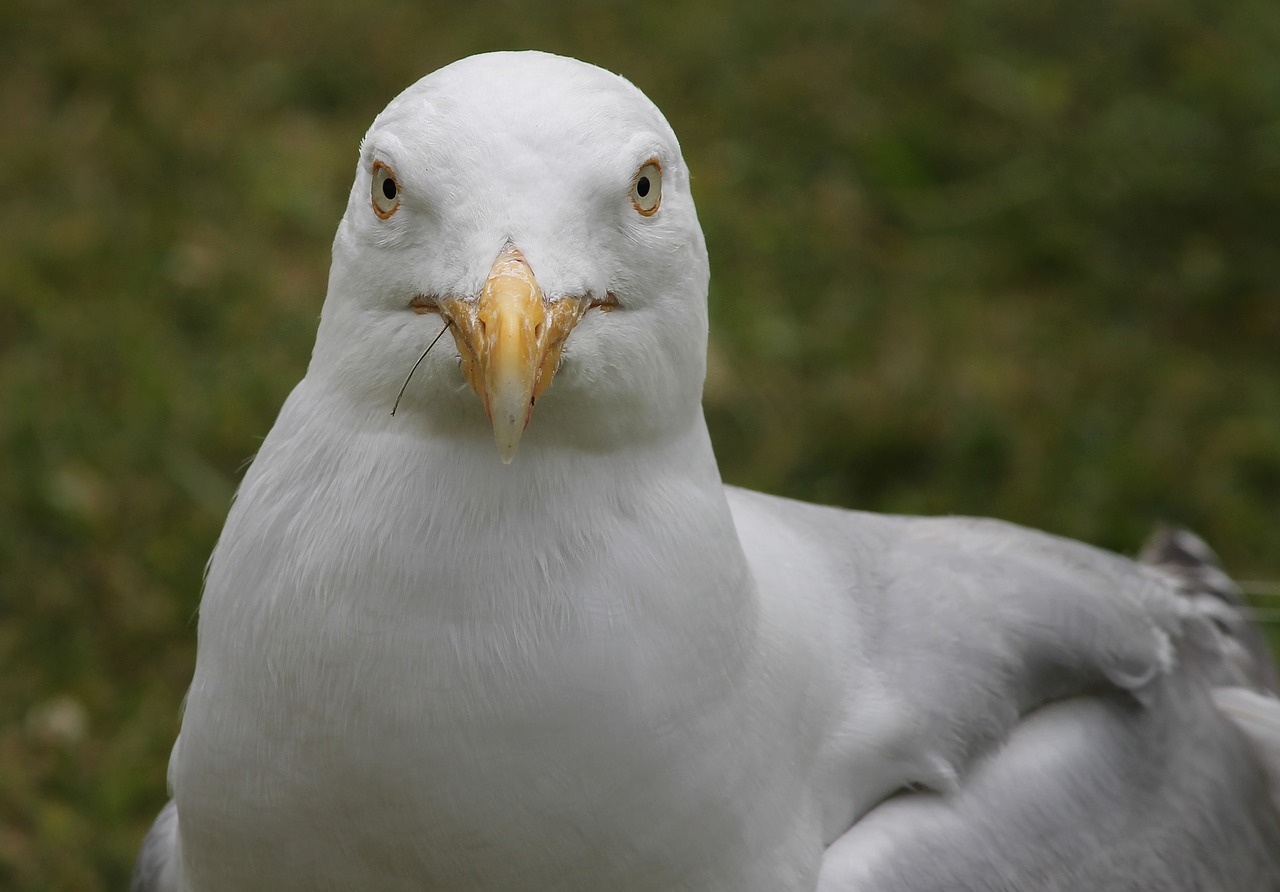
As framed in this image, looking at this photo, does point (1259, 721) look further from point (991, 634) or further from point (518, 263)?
point (518, 263)

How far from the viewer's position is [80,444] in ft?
15.5

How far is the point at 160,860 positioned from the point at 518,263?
1.51 m

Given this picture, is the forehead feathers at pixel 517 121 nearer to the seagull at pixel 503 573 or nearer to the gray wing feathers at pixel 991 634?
the seagull at pixel 503 573

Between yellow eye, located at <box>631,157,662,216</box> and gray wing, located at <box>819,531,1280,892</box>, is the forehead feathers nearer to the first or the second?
yellow eye, located at <box>631,157,662,216</box>

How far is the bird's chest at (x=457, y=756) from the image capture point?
81.3 inches

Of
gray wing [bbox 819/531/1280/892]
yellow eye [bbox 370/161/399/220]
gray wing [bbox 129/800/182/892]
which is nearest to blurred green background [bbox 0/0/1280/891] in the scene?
gray wing [bbox 129/800/182/892]

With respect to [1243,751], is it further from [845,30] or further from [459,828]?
[845,30]

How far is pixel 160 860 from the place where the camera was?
112 inches

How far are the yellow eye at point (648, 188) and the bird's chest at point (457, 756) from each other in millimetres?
540

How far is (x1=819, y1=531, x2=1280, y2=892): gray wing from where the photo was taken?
100.0 inches

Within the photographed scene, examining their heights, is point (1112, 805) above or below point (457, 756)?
below

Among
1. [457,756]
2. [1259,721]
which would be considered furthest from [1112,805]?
[457,756]

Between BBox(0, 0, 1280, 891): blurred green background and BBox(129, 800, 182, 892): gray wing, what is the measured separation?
805mm

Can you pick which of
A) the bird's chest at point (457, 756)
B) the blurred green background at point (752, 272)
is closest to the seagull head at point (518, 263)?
the bird's chest at point (457, 756)
